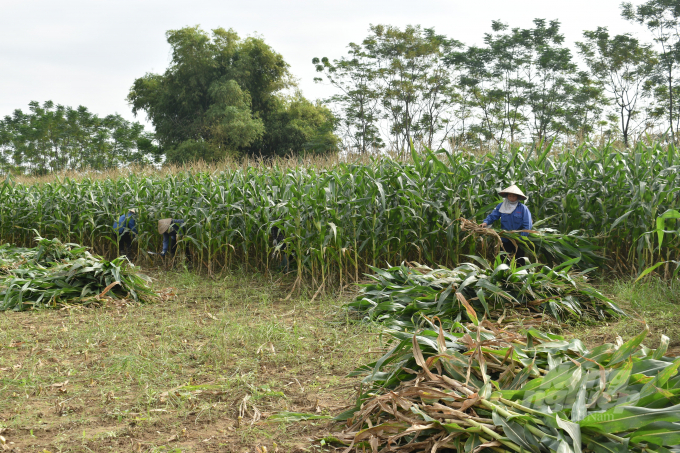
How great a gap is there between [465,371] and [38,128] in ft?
190

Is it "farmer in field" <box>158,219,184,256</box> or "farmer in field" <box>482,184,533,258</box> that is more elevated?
"farmer in field" <box>482,184,533,258</box>

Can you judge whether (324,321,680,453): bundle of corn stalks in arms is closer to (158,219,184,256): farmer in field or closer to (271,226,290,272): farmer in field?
(271,226,290,272): farmer in field

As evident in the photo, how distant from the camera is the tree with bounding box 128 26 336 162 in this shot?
2888 cm

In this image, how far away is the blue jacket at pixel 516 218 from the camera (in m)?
5.98

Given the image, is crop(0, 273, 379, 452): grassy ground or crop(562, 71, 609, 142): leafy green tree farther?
crop(562, 71, 609, 142): leafy green tree

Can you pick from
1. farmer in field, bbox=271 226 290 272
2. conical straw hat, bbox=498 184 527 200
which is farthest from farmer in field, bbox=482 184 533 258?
farmer in field, bbox=271 226 290 272

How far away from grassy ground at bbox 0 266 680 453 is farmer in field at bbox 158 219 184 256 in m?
2.30

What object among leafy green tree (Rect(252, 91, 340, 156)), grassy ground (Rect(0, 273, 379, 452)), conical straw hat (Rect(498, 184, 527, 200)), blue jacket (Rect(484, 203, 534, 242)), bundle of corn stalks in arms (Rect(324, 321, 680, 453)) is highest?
leafy green tree (Rect(252, 91, 340, 156))

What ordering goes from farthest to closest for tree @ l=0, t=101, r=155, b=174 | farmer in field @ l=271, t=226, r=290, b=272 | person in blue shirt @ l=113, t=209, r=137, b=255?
1. tree @ l=0, t=101, r=155, b=174
2. person in blue shirt @ l=113, t=209, r=137, b=255
3. farmer in field @ l=271, t=226, r=290, b=272

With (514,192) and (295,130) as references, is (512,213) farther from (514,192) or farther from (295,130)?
(295,130)

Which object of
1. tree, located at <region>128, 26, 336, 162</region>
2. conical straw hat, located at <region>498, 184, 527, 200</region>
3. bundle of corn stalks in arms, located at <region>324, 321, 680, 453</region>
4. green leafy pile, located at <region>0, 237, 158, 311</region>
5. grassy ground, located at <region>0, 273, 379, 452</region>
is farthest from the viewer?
tree, located at <region>128, 26, 336, 162</region>

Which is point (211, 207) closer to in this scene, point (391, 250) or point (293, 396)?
point (391, 250)

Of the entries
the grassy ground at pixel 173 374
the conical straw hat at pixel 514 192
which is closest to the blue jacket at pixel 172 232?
the grassy ground at pixel 173 374

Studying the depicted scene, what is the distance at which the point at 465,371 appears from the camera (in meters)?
2.27
